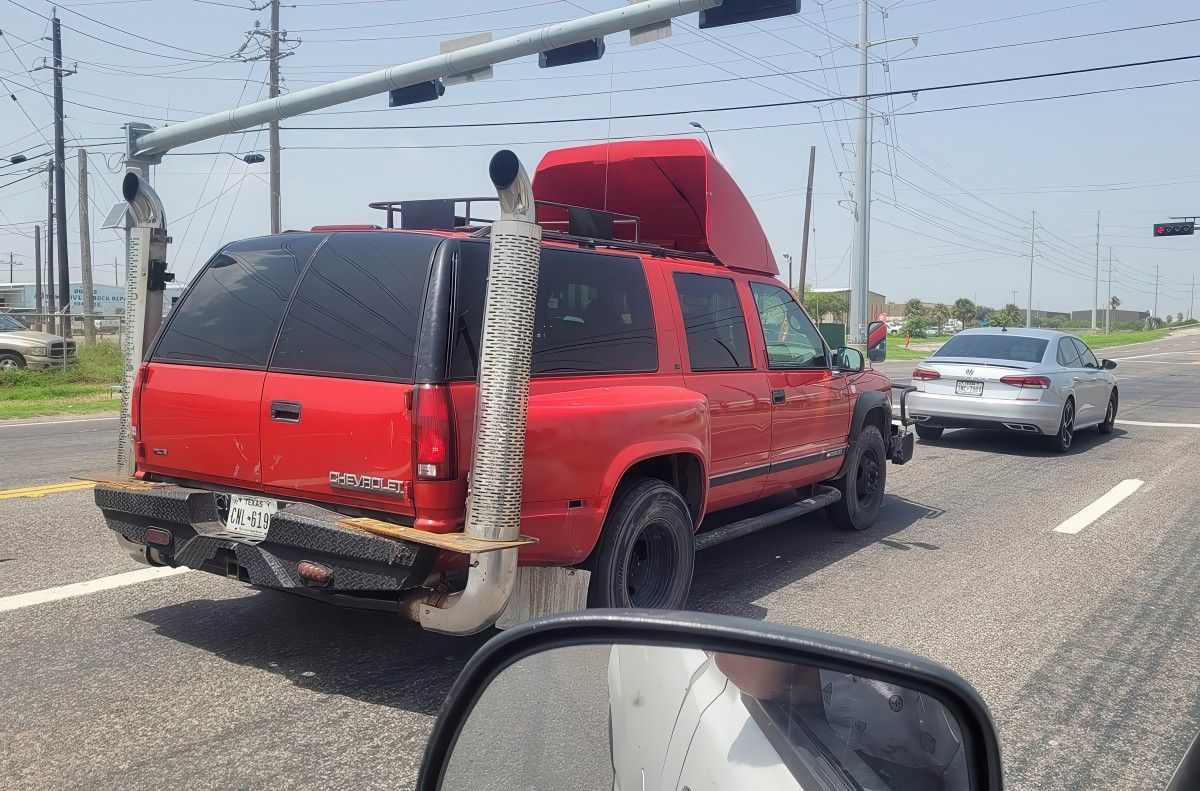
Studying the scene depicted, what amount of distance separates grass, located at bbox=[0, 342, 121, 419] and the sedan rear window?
14.4 meters

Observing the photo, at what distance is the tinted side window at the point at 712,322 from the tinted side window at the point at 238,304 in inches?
84.1

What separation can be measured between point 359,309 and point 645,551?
1.91m

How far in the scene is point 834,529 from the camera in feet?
26.2

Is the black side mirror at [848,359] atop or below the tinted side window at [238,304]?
below

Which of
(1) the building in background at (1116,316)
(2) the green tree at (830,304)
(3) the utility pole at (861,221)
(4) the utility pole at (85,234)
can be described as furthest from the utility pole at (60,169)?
(1) the building in background at (1116,316)

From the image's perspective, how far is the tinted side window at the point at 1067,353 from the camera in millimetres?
13250

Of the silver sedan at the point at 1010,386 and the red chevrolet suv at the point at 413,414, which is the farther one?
the silver sedan at the point at 1010,386

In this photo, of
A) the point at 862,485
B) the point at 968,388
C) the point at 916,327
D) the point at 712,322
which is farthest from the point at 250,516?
the point at 916,327

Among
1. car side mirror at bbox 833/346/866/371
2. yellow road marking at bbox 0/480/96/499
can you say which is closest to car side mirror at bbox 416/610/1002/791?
car side mirror at bbox 833/346/866/371

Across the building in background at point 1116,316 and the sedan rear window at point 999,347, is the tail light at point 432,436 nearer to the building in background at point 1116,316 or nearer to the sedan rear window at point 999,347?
the sedan rear window at point 999,347

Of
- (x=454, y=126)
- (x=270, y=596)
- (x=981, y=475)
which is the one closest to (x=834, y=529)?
(x=981, y=475)

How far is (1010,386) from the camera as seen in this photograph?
40.6 feet

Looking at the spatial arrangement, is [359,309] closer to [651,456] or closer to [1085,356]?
[651,456]

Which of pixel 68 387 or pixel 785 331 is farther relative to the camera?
pixel 68 387
